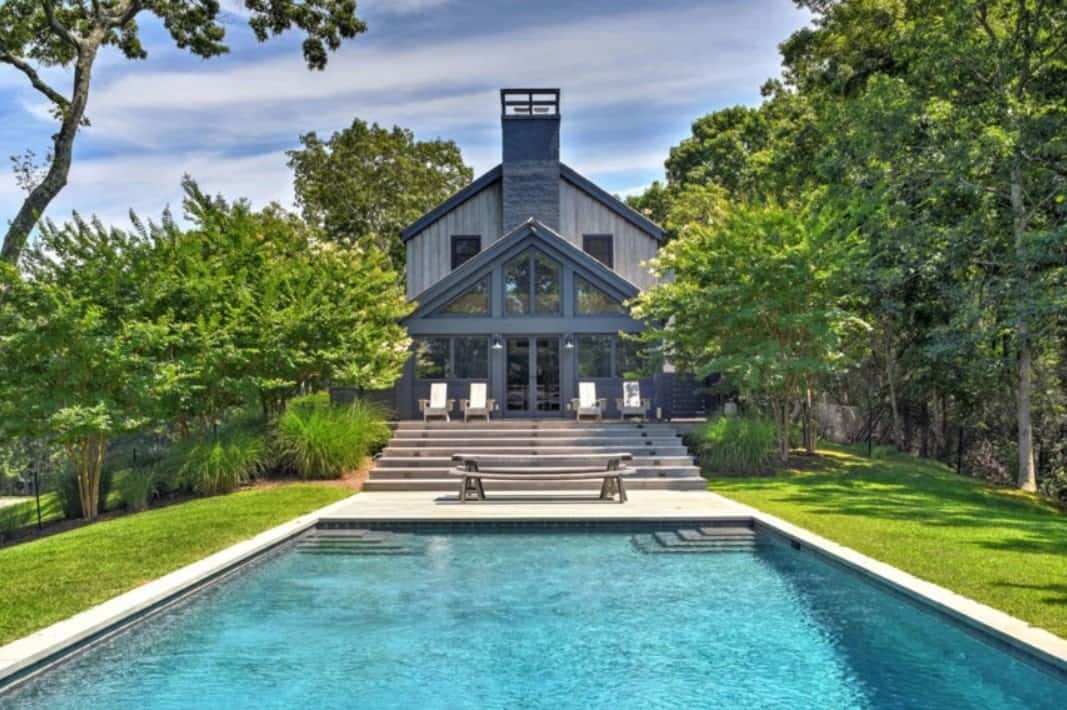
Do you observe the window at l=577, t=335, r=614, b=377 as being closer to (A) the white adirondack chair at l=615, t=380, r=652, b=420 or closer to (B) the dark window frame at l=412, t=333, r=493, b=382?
(A) the white adirondack chair at l=615, t=380, r=652, b=420

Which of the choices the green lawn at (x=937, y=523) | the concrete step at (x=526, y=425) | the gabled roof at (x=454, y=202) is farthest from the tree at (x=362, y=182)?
the green lawn at (x=937, y=523)

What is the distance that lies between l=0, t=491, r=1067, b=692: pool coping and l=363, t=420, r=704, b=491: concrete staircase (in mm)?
4567

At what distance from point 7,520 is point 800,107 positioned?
79.4ft

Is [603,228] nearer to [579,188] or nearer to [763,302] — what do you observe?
[579,188]

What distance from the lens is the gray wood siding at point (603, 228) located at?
25.7 metres

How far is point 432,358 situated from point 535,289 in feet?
10.9

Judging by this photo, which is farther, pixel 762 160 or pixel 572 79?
pixel 572 79

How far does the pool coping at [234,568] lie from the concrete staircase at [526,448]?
4.57m

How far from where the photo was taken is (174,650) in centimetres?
606

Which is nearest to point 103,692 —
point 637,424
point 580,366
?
point 637,424

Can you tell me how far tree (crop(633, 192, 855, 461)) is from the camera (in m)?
16.2

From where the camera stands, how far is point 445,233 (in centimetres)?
2628

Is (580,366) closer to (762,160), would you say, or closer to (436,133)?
(762,160)

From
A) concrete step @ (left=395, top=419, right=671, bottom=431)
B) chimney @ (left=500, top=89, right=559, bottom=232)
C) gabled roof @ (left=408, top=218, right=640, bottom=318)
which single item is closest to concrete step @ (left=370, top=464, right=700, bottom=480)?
concrete step @ (left=395, top=419, right=671, bottom=431)
